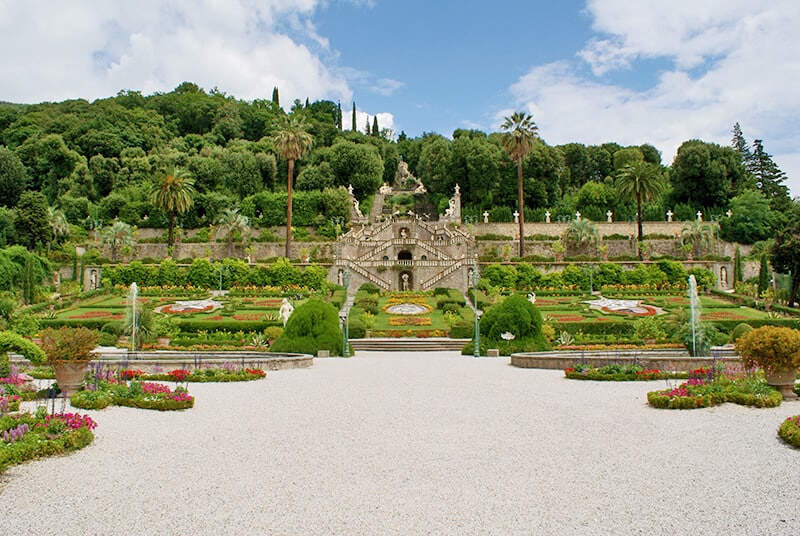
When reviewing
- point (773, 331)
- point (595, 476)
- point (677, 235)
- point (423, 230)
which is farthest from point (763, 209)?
point (595, 476)

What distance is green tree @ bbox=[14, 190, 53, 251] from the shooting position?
57.8 meters

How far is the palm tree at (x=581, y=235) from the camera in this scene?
60000 mm

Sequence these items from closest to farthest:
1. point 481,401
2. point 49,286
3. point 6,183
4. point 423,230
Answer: point 481,401 < point 49,286 < point 423,230 < point 6,183

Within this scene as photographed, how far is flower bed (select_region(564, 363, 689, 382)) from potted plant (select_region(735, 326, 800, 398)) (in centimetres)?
341

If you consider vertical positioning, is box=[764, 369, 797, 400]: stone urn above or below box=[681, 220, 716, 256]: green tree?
below

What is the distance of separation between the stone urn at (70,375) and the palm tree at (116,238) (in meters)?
47.6

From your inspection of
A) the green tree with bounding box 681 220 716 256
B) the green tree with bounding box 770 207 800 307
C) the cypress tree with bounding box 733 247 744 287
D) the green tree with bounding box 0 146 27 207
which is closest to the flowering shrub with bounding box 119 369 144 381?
the green tree with bounding box 770 207 800 307

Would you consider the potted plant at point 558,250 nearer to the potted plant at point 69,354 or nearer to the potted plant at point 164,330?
the potted plant at point 164,330

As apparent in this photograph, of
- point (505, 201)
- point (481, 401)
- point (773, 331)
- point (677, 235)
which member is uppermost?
point (505, 201)

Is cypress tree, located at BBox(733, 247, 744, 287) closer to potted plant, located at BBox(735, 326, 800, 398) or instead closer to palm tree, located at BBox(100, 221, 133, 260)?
potted plant, located at BBox(735, 326, 800, 398)

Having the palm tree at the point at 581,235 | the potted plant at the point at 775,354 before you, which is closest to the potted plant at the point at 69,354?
the potted plant at the point at 775,354

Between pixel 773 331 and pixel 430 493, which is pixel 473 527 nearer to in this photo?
pixel 430 493

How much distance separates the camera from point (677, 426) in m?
12.1

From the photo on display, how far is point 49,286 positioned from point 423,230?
33.6 m
